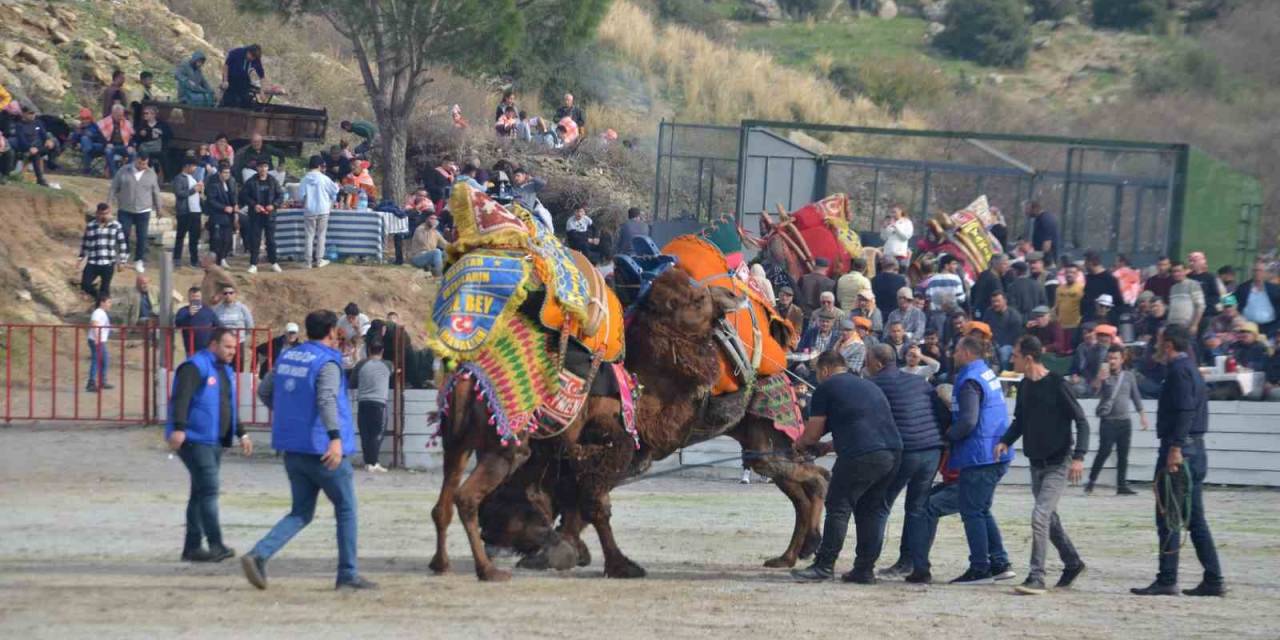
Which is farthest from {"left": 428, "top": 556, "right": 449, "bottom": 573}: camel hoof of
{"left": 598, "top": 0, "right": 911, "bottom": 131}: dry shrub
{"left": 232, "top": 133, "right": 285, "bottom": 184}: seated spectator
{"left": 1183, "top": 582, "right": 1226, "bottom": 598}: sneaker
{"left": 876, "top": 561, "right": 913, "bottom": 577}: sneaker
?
{"left": 598, "top": 0, "right": 911, "bottom": 131}: dry shrub

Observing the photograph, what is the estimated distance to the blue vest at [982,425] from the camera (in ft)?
37.5

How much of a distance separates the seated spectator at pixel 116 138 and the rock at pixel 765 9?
33307 millimetres

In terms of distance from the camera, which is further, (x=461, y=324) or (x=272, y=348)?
(x=272, y=348)

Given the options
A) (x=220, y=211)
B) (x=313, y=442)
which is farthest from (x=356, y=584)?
(x=220, y=211)

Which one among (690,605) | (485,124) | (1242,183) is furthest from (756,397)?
(485,124)

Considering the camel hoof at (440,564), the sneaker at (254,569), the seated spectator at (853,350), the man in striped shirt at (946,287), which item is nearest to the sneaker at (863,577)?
the camel hoof at (440,564)

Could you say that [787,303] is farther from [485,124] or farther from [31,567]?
[485,124]

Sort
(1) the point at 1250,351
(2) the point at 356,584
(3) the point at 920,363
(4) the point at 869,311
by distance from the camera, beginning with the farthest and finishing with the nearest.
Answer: (4) the point at 869,311 < (1) the point at 1250,351 < (3) the point at 920,363 < (2) the point at 356,584

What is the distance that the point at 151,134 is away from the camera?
27516 millimetres

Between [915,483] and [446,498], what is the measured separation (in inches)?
130

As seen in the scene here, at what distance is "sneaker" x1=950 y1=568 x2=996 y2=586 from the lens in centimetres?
1161

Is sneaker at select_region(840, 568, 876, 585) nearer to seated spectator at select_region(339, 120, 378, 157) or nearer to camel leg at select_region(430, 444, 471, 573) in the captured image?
camel leg at select_region(430, 444, 471, 573)

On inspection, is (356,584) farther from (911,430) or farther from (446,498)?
(911,430)

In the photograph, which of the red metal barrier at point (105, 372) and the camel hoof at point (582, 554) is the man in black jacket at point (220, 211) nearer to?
the red metal barrier at point (105, 372)
